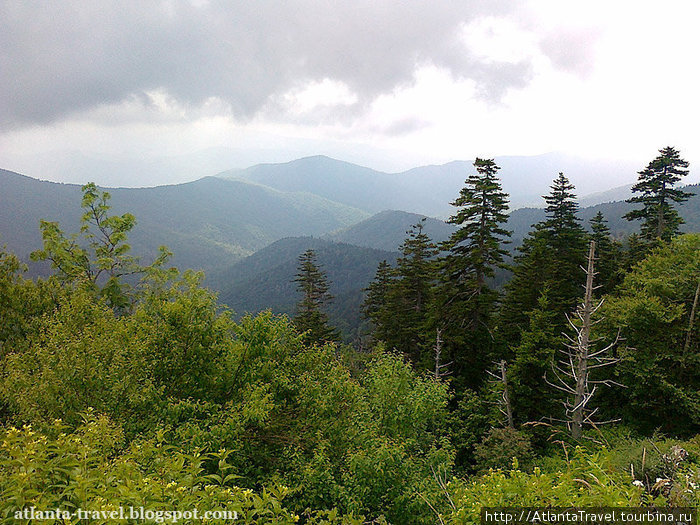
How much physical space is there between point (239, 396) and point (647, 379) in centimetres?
1723

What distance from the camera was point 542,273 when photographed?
21.3m

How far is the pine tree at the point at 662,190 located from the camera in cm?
2630

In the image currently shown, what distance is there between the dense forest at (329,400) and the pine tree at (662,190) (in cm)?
953

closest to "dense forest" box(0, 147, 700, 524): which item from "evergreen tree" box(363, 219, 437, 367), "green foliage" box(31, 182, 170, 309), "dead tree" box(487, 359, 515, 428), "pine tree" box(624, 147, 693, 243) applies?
"green foliage" box(31, 182, 170, 309)

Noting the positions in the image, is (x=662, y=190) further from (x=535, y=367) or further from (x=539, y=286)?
(x=535, y=367)

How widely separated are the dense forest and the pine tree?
31.3 feet

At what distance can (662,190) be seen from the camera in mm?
26625

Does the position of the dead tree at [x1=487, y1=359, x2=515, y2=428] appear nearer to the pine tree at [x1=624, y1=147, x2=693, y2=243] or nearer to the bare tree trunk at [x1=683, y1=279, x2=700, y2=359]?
the bare tree trunk at [x1=683, y1=279, x2=700, y2=359]

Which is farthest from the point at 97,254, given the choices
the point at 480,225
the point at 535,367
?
the point at 535,367

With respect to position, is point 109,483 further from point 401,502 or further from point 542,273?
point 542,273

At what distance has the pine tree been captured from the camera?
2630 cm

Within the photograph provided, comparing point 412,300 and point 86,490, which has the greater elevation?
point 86,490

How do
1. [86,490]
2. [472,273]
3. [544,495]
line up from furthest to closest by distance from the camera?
1. [472,273]
2. [544,495]
3. [86,490]

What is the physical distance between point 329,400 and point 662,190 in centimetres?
2982
